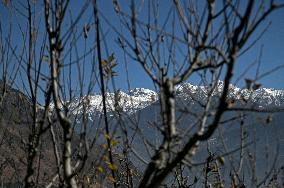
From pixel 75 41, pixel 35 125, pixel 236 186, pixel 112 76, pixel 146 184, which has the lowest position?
pixel 146 184

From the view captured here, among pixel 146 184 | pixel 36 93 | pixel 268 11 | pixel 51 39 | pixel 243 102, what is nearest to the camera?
pixel 268 11

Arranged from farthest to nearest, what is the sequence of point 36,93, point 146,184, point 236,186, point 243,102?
point 236,186 → point 243,102 → point 36,93 → point 146,184

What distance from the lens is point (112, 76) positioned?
11.8 ft

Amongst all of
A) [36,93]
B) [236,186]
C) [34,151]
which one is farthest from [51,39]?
[236,186]

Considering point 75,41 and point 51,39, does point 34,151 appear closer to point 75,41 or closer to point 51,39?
point 51,39

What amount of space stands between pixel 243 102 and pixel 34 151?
6.43 ft

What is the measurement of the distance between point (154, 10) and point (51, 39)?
1317mm

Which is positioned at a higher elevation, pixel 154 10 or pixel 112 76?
pixel 154 10

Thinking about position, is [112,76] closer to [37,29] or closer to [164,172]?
[37,29]

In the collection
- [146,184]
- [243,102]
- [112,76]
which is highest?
[112,76]

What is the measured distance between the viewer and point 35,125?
294cm

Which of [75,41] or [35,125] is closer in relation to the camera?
[35,125]

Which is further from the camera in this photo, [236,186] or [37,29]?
[236,186]

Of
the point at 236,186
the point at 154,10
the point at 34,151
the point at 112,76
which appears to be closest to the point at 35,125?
the point at 34,151
